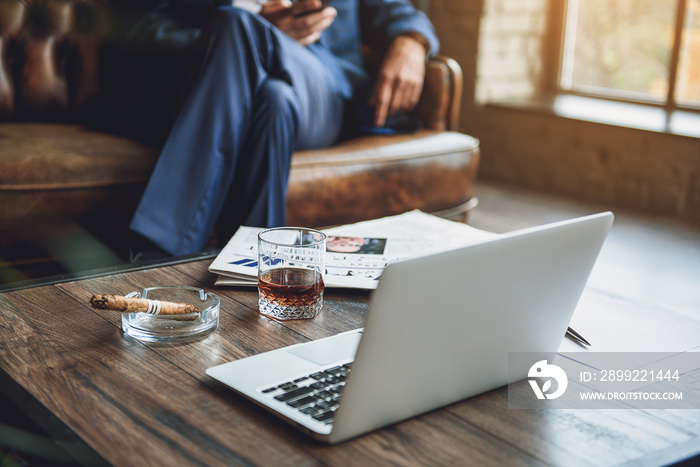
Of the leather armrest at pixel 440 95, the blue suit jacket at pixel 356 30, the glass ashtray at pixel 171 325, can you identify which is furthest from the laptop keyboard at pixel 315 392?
the leather armrest at pixel 440 95

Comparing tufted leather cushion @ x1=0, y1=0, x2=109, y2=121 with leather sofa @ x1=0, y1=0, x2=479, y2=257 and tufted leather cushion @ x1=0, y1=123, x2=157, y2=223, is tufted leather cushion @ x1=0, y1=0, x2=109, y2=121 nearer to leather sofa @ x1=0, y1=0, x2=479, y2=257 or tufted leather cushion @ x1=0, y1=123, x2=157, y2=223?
leather sofa @ x1=0, y1=0, x2=479, y2=257

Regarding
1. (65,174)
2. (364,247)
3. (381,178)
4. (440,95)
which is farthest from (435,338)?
(440,95)

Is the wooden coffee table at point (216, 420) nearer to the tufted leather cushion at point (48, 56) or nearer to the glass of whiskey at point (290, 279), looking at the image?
the glass of whiskey at point (290, 279)

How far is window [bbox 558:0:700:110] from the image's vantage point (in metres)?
3.20

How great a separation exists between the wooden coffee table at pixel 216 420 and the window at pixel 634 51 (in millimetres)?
2900

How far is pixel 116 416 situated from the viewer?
2.06 ft

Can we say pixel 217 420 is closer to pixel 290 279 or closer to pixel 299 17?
pixel 290 279

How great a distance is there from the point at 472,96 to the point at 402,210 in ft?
5.39

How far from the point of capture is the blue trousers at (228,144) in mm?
1600

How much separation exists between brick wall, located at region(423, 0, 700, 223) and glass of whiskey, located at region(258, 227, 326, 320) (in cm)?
234

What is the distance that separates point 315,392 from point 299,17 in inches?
57.2

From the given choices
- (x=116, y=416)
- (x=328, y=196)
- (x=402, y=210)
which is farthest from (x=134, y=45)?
(x=116, y=416)

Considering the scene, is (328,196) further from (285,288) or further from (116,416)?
(116,416)

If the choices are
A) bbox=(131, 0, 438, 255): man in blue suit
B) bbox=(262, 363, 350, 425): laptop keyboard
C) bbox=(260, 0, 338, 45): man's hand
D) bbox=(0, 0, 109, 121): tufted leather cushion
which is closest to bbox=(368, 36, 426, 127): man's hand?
bbox=(131, 0, 438, 255): man in blue suit
